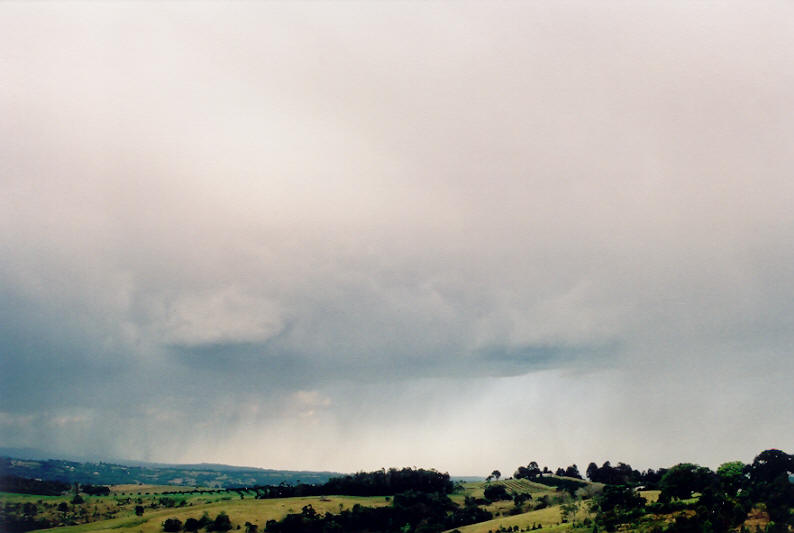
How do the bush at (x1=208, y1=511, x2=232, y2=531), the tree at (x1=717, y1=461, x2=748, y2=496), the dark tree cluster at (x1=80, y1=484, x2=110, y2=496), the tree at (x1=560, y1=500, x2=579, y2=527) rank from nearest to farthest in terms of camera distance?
the tree at (x1=717, y1=461, x2=748, y2=496) → the tree at (x1=560, y1=500, x2=579, y2=527) → the bush at (x1=208, y1=511, x2=232, y2=531) → the dark tree cluster at (x1=80, y1=484, x2=110, y2=496)

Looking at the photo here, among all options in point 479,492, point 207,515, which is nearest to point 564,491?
point 479,492

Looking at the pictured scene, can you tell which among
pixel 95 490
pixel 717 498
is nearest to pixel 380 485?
pixel 95 490

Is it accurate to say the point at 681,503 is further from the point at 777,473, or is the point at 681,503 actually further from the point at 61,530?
the point at 61,530

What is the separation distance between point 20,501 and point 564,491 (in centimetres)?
13866

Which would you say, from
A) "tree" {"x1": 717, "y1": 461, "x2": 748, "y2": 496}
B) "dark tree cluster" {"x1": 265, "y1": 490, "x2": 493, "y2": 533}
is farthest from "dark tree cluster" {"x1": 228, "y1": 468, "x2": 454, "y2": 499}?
"tree" {"x1": 717, "y1": 461, "x2": 748, "y2": 496}

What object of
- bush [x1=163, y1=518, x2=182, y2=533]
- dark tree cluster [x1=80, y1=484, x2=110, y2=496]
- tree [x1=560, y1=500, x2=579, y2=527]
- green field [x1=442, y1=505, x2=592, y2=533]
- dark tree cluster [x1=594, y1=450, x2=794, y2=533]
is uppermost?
dark tree cluster [x1=594, y1=450, x2=794, y2=533]

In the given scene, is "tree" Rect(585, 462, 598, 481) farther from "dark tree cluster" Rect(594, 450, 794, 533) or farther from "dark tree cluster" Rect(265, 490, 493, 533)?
"dark tree cluster" Rect(594, 450, 794, 533)

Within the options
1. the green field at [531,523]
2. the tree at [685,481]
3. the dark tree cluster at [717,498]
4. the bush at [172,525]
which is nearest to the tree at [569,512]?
the green field at [531,523]

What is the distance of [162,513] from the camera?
140 meters

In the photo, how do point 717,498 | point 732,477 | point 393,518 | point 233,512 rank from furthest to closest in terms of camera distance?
point 393,518 < point 233,512 < point 732,477 < point 717,498

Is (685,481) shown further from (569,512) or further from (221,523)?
(221,523)

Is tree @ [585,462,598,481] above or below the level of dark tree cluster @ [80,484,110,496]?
above

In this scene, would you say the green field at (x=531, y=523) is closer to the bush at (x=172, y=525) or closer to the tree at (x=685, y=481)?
the tree at (x=685, y=481)

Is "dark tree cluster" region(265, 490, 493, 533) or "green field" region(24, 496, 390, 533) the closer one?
"green field" region(24, 496, 390, 533)
